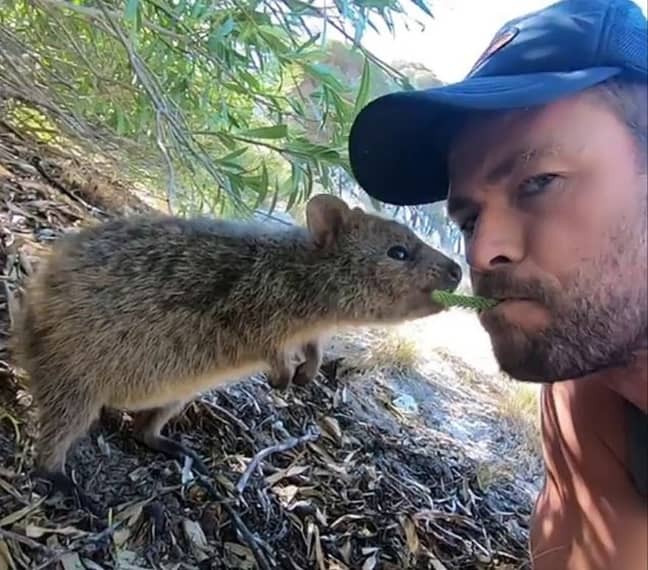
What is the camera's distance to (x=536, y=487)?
3.56m

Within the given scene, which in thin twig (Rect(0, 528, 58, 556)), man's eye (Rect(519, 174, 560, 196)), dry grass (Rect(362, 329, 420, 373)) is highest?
man's eye (Rect(519, 174, 560, 196))

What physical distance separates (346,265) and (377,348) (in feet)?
2.87

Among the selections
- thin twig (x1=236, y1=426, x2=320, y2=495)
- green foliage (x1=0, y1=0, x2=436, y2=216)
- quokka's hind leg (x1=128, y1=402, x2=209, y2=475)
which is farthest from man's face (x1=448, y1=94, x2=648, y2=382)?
quokka's hind leg (x1=128, y1=402, x2=209, y2=475)

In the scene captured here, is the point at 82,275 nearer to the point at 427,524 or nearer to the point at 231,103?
the point at 231,103

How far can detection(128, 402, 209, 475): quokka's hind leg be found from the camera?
293 centimetres

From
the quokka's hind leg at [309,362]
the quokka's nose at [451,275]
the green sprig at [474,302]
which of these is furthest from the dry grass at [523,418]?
the green sprig at [474,302]

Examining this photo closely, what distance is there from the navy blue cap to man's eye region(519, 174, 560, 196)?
0.15 m

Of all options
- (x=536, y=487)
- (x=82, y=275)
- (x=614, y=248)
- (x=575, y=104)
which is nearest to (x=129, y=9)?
(x=82, y=275)

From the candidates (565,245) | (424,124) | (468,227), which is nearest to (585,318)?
(565,245)

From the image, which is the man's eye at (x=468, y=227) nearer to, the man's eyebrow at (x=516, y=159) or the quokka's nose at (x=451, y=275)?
the man's eyebrow at (x=516, y=159)

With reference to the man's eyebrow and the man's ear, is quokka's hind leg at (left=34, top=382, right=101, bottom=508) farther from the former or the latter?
the man's eyebrow

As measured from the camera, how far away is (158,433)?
299 cm

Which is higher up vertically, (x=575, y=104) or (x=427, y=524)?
(x=575, y=104)

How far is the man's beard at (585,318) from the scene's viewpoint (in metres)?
1.88
